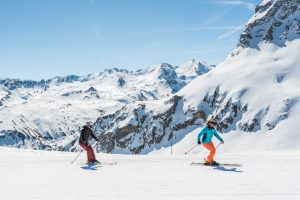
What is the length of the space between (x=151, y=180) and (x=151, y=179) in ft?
0.87

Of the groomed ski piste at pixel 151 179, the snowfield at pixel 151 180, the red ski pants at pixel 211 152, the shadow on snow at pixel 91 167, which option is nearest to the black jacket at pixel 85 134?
the groomed ski piste at pixel 151 179

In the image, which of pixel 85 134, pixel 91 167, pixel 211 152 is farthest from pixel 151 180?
pixel 85 134

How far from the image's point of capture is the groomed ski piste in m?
13.2

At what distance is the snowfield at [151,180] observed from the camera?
13164mm

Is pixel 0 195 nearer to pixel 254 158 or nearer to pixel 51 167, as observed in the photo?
pixel 51 167

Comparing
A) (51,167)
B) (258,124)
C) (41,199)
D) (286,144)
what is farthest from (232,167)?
(258,124)

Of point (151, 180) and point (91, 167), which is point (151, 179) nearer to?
point (151, 180)

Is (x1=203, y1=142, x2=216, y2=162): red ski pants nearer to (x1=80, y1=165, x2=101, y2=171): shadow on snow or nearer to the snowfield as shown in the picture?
the snowfield

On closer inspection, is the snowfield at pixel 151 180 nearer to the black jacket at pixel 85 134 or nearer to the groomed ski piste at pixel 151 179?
the groomed ski piste at pixel 151 179

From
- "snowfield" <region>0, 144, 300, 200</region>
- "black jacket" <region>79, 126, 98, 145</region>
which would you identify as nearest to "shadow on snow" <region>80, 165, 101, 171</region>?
"snowfield" <region>0, 144, 300, 200</region>

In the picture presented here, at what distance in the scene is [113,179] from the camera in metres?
16.6

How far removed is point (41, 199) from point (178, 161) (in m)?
11.0

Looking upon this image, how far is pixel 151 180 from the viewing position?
16.1 meters

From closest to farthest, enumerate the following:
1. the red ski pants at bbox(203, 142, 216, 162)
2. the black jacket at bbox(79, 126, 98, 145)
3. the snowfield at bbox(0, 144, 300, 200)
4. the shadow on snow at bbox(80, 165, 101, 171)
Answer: the snowfield at bbox(0, 144, 300, 200)
the red ski pants at bbox(203, 142, 216, 162)
the shadow on snow at bbox(80, 165, 101, 171)
the black jacket at bbox(79, 126, 98, 145)
